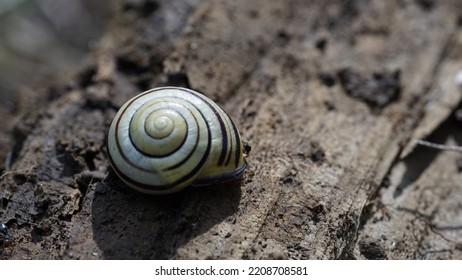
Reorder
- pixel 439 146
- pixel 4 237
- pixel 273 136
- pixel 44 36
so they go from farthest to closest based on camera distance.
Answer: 1. pixel 44 36
2. pixel 439 146
3. pixel 273 136
4. pixel 4 237

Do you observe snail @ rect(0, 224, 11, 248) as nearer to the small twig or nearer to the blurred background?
the blurred background

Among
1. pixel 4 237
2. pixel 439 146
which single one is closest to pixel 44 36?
pixel 4 237

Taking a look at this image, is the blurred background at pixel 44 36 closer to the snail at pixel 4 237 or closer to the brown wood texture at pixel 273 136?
the brown wood texture at pixel 273 136

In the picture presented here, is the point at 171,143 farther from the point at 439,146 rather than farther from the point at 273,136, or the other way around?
the point at 439,146

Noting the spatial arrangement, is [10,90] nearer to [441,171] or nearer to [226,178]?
[226,178]

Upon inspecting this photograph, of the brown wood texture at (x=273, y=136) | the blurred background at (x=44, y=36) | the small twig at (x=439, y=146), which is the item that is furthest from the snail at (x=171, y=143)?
the blurred background at (x=44, y=36)
